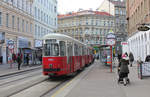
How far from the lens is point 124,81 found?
1231 centimetres

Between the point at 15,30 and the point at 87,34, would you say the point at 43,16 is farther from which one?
the point at 87,34

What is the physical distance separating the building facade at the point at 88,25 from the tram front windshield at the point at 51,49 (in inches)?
2925

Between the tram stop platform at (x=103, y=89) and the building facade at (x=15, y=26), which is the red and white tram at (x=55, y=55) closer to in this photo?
the tram stop platform at (x=103, y=89)

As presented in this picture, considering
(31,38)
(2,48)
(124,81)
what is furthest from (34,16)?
(124,81)

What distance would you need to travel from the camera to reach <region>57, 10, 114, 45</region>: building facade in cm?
9081

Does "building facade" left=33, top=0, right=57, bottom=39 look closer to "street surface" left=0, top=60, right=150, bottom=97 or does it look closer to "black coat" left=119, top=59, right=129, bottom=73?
"street surface" left=0, top=60, right=150, bottom=97

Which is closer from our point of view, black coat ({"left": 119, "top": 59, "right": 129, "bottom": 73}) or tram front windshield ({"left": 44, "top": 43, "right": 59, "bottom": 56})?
black coat ({"left": 119, "top": 59, "right": 129, "bottom": 73})

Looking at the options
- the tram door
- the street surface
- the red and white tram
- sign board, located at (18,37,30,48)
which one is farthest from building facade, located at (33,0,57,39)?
the street surface

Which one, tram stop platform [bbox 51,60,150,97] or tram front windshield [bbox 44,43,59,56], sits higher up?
tram front windshield [bbox 44,43,59,56]

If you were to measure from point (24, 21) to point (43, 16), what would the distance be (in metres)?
14.0

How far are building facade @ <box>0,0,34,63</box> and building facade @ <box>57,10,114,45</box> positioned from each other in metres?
42.4

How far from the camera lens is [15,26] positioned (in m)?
40.8

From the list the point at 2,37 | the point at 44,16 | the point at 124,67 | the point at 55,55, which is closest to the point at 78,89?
the point at 124,67

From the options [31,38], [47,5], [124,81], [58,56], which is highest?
[47,5]
